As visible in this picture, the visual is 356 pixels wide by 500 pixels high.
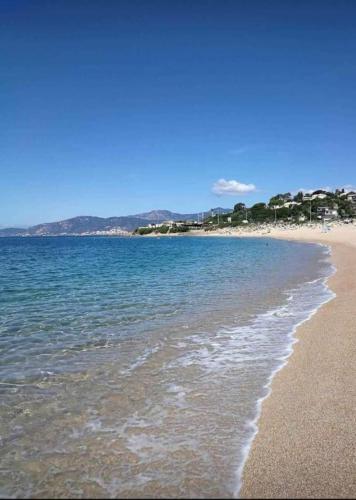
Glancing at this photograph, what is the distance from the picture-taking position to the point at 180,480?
4113mm

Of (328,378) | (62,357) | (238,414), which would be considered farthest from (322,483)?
(62,357)

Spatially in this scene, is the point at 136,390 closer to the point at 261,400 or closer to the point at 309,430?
the point at 261,400

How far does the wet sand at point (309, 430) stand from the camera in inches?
156

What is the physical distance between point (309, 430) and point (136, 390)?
2.84 metres

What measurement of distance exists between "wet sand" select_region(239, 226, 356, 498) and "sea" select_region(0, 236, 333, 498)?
0.22 metres

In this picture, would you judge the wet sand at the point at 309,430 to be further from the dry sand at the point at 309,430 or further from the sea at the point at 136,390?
the sea at the point at 136,390

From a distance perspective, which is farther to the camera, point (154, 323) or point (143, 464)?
point (154, 323)

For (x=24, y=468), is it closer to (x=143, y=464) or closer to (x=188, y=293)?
(x=143, y=464)

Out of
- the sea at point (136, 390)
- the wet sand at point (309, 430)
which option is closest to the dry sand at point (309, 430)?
the wet sand at point (309, 430)

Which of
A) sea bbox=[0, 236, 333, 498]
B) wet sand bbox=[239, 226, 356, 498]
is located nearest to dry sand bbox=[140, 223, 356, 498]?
wet sand bbox=[239, 226, 356, 498]

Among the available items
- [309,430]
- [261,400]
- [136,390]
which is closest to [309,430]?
[309,430]

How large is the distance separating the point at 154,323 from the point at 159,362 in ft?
10.9

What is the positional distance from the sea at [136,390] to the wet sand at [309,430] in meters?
0.22

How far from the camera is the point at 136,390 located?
6.68 m
